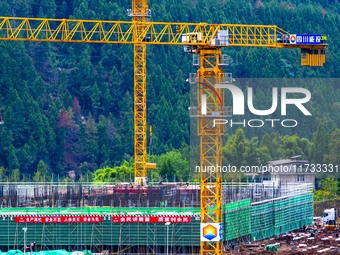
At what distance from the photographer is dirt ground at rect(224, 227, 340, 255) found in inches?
4240

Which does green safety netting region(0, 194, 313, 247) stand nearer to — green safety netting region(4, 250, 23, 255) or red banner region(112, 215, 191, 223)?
red banner region(112, 215, 191, 223)

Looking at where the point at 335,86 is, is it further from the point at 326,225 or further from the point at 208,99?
the point at 208,99

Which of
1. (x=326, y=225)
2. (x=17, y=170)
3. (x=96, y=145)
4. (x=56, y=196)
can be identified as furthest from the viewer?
(x=96, y=145)

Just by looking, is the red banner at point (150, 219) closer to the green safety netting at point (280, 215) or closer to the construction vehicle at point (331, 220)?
the green safety netting at point (280, 215)

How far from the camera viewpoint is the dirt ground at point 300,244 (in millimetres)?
107688

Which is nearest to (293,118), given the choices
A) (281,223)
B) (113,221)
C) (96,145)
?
(96,145)

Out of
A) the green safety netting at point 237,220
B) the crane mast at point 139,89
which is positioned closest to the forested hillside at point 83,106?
the crane mast at point 139,89

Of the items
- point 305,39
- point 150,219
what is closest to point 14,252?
point 150,219

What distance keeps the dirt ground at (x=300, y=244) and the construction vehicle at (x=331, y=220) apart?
254 cm

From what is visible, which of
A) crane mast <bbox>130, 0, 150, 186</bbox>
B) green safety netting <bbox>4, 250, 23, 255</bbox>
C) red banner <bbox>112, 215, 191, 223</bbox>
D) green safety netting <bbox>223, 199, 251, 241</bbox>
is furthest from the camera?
crane mast <bbox>130, 0, 150, 186</bbox>

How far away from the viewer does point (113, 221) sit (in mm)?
107000

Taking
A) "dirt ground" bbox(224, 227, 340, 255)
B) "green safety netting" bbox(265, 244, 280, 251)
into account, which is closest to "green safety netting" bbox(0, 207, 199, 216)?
"dirt ground" bbox(224, 227, 340, 255)

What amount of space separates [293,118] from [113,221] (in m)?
55.8

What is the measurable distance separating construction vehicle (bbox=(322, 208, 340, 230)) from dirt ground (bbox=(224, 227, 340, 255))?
8.34 ft
